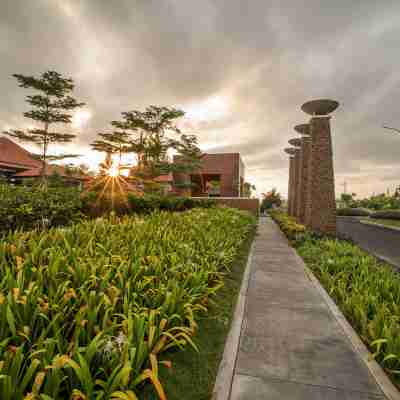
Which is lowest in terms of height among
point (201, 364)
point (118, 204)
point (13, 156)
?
point (201, 364)

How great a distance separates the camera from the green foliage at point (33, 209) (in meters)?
4.52

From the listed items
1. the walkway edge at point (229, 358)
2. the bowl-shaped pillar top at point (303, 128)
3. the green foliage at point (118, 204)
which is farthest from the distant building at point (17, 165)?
the walkway edge at point (229, 358)

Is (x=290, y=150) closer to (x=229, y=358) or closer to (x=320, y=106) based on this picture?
(x=320, y=106)

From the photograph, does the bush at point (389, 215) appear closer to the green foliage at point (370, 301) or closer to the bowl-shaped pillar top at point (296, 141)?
the bowl-shaped pillar top at point (296, 141)

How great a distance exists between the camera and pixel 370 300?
11.1 feet

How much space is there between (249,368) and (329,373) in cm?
83

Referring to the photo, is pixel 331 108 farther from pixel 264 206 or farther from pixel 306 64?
pixel 264 206

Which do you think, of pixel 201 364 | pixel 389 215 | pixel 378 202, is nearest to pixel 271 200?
pixel 378 202

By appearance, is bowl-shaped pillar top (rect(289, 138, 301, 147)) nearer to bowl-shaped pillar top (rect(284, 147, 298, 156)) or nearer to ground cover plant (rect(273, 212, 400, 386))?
bowl-shaped pillar top (rect(284, 147, 298, 156))

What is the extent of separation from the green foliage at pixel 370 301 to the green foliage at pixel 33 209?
19.0 ft

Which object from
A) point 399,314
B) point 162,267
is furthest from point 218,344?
point 399,314

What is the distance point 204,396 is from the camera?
74.8 inches

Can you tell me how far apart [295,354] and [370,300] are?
167cm

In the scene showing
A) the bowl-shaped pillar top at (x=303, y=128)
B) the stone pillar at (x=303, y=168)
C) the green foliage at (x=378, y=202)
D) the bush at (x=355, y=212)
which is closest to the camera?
→ the bowl-shaped pillar top at (x=303, y=128)
